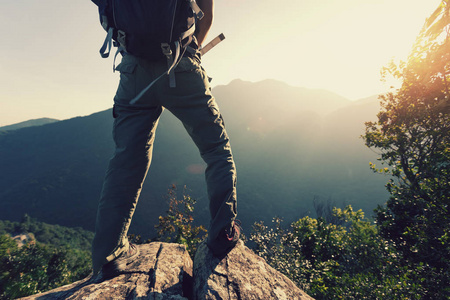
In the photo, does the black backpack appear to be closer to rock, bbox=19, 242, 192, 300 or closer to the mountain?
rock, bbox=19, 242, 192, 300

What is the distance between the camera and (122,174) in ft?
4.89

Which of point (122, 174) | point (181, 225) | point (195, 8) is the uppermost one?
point (195, 8)

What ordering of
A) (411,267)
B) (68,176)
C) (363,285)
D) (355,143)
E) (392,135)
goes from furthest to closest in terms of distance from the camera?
(68,176), (355,143), (392,135), (411,267), (363,285)

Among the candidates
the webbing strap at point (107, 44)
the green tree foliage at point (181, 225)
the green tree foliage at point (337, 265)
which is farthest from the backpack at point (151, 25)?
the green tree foliage at point (337, 265)

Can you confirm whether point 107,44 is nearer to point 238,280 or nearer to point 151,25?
point 151,25

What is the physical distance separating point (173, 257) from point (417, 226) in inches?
139

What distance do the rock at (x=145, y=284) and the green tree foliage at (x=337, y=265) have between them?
172 cm

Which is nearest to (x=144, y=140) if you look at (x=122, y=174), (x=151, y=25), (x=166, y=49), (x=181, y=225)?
(x=122, y=174)

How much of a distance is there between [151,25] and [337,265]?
191 inches

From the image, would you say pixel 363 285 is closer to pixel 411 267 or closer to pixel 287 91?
pixel 411 267

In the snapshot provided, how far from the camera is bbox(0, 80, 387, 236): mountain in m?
91.1

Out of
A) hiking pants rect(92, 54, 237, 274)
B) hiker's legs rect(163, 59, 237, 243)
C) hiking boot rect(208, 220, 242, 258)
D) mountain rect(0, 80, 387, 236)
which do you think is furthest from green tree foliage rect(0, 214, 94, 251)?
hiker's legs rect(163, 59, 237, 243)

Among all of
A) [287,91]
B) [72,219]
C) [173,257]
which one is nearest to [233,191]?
[173,257]

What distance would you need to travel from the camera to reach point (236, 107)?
155 meters
